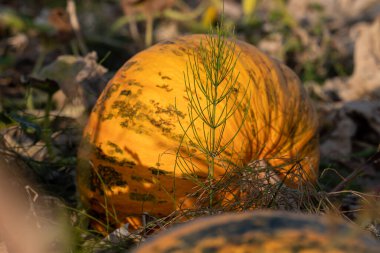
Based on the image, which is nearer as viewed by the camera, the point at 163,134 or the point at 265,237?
the point at 265,237

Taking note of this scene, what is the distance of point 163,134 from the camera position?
248 cm

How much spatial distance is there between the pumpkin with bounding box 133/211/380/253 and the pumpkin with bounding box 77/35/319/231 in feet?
3.54

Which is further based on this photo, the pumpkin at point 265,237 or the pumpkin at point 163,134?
the pumpkin at point 163,134

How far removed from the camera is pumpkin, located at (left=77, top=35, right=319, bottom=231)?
247 cm

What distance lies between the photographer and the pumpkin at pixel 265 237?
1.17m

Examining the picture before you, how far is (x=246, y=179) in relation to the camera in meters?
2.33

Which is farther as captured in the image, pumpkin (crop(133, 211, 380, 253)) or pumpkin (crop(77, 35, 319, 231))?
pumpkin (crop(77, 35, 319, 231))

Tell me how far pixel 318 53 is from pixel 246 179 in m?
3.89

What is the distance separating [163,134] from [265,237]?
1330 mm

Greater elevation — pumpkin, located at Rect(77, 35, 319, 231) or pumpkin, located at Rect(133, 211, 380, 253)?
pumpkin, located at Rect(133, 211, 380, 253)

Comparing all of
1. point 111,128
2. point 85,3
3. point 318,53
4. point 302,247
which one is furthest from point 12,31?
point 302,247

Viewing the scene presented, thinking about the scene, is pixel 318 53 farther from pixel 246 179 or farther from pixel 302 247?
pixel 302 247

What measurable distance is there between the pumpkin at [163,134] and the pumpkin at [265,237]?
1.08 meters

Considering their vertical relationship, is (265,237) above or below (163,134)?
above
